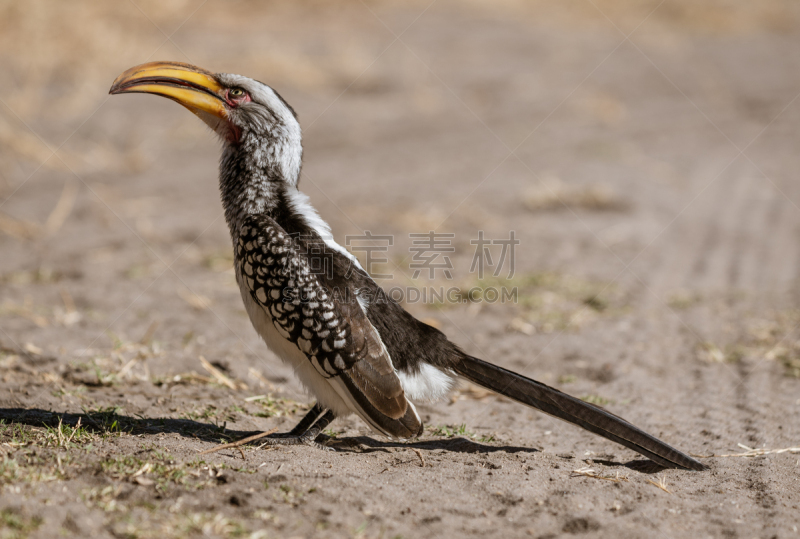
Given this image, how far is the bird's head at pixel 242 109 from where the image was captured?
3.34m

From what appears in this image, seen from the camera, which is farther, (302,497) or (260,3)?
(260,3)

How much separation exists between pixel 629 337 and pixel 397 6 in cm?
A: 1243

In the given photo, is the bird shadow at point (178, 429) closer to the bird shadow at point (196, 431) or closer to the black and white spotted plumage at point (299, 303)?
the bird shadow at point (196, 431)

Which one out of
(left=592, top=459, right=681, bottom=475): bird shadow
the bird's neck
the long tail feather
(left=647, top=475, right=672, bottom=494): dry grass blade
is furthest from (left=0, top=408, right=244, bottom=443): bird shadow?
(left=647, top=475, right=672, bottom=494): dry grass blade

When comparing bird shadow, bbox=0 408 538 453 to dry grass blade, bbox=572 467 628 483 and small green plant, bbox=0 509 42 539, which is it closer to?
dry grass blade, bbox=572 467 628 483

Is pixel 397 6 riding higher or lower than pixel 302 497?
higher

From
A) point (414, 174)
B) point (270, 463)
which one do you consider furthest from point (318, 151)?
point (270, 463)

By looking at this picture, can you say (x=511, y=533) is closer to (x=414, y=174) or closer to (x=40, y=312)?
(x=40, y=312)

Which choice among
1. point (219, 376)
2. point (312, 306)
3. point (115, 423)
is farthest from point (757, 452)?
point (115, 423)

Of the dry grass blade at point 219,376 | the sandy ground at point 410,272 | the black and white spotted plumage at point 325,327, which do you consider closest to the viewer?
the sandy ground at point 410,272

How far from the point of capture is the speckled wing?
117 inches

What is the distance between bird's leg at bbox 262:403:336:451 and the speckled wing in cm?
28

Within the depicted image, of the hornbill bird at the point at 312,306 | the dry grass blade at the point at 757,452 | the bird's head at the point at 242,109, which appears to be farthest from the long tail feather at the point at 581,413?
the bird's head at the point at 242,109

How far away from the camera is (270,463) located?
2758 millimetres
